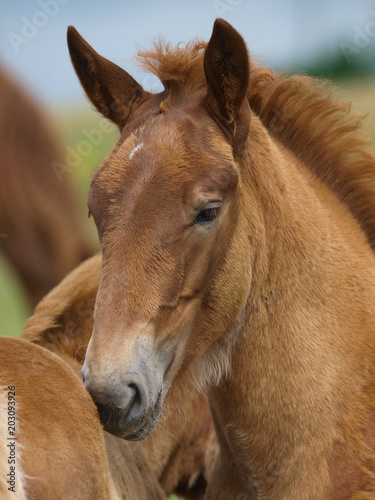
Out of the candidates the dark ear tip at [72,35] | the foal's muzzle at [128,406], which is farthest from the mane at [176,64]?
the foal's muzzle at [128,406]

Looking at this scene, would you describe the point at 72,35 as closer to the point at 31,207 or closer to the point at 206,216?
the point at 206,216

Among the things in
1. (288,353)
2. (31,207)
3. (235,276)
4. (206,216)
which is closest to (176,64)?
(206,216)

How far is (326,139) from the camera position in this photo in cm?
369

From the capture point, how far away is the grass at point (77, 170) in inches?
156

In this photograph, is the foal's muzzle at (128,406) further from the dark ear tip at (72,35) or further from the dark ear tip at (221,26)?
the dark ear tip at (72,35)

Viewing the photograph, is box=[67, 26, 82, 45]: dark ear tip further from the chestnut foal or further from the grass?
the grass

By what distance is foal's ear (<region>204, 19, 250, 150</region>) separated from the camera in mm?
2902

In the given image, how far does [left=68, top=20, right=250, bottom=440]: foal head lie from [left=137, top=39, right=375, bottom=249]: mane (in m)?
0.56

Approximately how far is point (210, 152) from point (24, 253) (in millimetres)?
4251

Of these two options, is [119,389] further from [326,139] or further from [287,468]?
[326,139]

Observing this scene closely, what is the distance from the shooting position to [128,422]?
8.60 feet

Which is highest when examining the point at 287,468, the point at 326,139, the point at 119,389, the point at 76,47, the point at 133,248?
the point at 76,47

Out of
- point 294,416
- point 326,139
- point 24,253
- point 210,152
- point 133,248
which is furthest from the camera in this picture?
point 24,253

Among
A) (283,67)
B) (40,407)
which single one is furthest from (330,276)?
(40,407)
